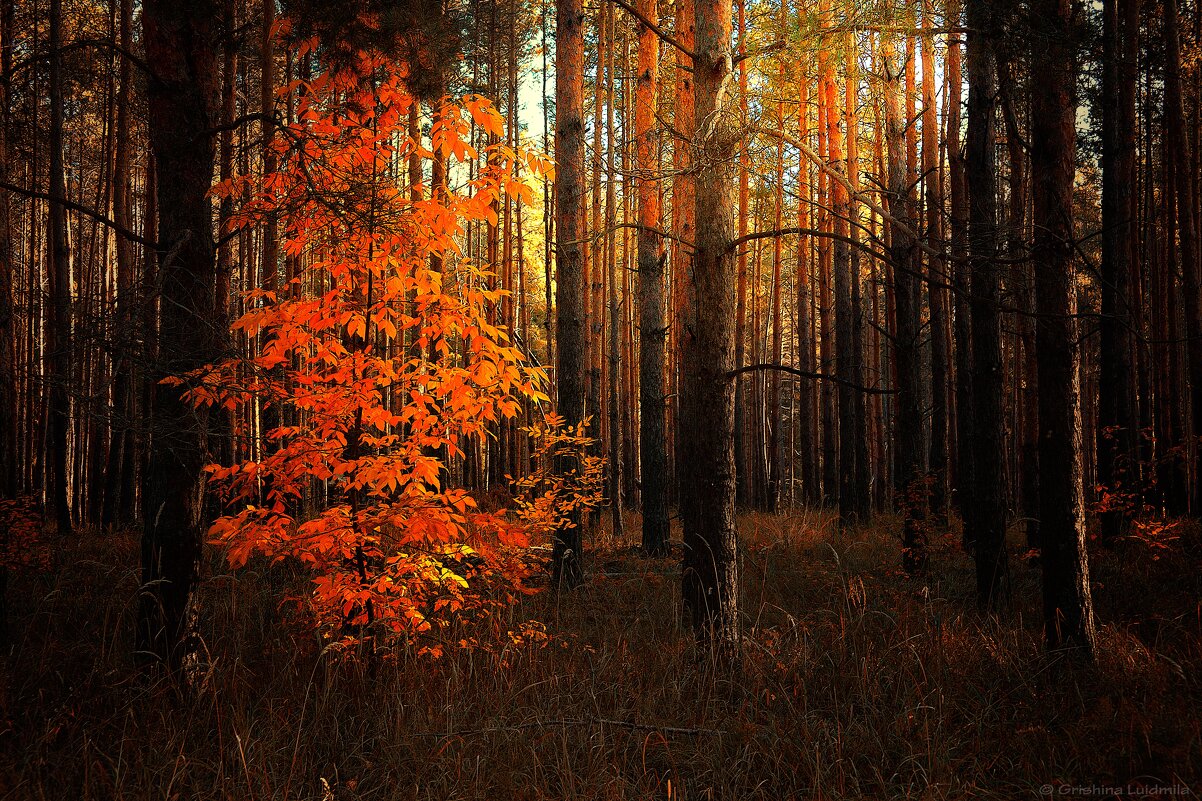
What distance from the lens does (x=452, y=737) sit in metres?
2.99

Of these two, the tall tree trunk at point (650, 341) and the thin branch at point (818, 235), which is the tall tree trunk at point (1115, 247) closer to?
the tall tree trunk at point (650, 341)

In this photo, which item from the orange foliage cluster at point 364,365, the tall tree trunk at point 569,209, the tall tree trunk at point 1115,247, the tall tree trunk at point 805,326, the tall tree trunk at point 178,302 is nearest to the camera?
the orange foliage cluster at point 364,365

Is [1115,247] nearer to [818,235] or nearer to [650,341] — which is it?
[650,341]

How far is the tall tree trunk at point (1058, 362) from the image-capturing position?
384 centimetres

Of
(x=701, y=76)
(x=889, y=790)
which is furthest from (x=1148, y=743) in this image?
(x=701, y=76)

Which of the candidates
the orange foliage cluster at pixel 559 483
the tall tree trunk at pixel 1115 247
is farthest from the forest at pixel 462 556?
the tall tree trunk at pixel 1115 247

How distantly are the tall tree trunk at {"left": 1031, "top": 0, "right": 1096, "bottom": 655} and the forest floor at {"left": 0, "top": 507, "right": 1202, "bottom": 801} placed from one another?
13.1 inches

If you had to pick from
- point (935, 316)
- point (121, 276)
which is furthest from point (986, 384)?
point (121, 276)

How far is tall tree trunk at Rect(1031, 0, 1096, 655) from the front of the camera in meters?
3.84

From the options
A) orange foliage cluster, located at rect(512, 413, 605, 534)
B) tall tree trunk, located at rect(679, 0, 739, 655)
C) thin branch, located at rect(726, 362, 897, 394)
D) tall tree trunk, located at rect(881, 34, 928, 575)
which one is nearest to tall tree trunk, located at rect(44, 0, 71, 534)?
orange foliage cluster, located at rect(512, 413, 605, 534)

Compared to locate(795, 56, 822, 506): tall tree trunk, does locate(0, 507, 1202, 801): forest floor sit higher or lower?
lower

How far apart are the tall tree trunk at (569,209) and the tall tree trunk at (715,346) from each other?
9.09ft

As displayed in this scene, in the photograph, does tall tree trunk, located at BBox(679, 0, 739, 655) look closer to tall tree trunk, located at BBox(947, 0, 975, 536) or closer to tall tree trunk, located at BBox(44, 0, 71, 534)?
tall tree trunk, located at BBox(947, 0, 975, 536)

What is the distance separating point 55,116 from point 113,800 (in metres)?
7.34
